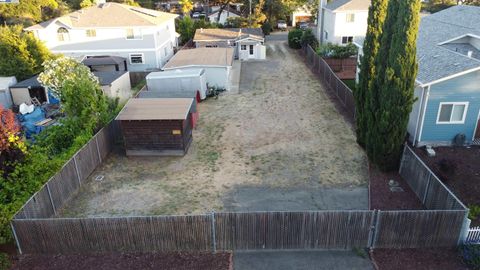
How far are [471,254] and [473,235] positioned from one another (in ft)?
2.38

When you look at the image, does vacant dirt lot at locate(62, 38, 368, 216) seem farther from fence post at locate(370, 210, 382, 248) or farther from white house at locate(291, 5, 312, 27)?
white house at locate(291, 5, 312, 27)

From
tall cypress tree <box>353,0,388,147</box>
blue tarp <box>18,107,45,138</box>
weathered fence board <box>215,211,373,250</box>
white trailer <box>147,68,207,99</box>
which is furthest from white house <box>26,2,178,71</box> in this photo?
weathered fence board <box>215,211,373,250</box>

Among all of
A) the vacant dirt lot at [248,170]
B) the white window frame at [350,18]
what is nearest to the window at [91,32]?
the vacant dirt lot at [248,170]

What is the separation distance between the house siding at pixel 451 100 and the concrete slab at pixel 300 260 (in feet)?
30.8

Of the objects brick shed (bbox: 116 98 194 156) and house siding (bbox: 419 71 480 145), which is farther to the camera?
brick shed (bbox: 116 98 194 156)

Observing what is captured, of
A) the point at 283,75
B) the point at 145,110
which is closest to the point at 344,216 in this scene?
the point at 145,110

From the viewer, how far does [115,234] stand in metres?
11.4

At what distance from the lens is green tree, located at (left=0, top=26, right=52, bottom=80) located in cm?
2802

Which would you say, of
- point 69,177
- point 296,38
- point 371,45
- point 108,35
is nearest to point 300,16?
point 296,38

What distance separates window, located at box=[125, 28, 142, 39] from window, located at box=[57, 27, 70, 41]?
5562mm

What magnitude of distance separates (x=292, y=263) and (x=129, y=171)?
9.27m

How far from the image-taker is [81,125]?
18.4 metres

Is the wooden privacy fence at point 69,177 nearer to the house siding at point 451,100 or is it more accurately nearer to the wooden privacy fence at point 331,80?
the wooden privacy fence at point 331,80

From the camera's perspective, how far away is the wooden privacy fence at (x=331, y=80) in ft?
76.8
